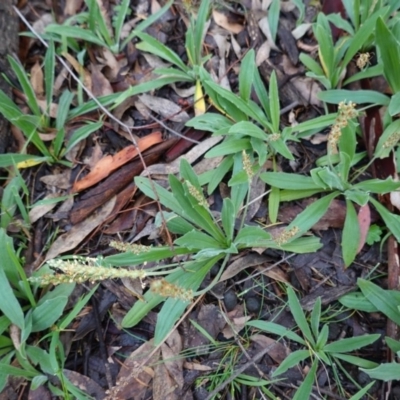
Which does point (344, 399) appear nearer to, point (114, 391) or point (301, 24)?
point (114, 391)

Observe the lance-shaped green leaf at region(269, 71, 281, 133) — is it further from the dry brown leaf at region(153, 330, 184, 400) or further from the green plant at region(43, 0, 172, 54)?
the dry brown leaf at region(153, 330, 184, 400)

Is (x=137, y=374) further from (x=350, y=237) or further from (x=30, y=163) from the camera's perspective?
(x=30, y=163)

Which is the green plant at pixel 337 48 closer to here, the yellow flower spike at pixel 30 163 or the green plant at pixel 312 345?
the green plant at pixel 312 345

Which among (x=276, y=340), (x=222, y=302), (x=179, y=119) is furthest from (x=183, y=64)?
(x=276, y=340)

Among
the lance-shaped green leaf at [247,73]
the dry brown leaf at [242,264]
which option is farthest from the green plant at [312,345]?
the lance-shaped green leaf at [247,73]

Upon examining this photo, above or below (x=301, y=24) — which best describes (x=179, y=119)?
below
